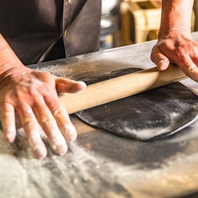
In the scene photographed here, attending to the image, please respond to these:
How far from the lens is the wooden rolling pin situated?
2.81 feet

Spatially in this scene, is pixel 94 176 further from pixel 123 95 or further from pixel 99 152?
pixel 123 95

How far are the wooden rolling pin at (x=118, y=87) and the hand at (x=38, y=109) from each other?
0.16ft

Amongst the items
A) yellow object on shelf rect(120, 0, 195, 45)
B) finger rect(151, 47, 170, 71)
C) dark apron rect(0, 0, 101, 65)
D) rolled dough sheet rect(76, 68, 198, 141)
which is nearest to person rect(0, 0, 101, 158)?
dark apron rect(0, 0, 101, 65)

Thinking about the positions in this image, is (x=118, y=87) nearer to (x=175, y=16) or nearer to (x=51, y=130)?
(x=51, y=130)

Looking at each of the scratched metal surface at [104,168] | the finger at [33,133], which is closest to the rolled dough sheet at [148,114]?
the scratched metal surface at [104,168]

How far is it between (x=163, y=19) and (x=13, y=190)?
72 cm

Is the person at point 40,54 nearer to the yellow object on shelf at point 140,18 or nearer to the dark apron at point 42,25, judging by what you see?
the dark apron at point 42,25

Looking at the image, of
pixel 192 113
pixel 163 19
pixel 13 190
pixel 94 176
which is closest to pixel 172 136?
pixel 192 113

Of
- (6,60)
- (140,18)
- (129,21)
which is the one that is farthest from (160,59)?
(129,21)

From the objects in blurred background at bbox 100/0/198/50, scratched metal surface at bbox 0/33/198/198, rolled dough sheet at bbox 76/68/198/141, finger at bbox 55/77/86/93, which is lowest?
blurred background at bbox 100/0/198/50

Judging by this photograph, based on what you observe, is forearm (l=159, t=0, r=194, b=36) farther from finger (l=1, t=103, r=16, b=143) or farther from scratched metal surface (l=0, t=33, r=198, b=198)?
finger (l=1, t=103, r=16, b=143)

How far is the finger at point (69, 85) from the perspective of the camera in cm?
79

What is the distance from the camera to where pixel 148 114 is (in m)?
0.87

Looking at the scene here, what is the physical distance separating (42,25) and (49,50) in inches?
4.3
